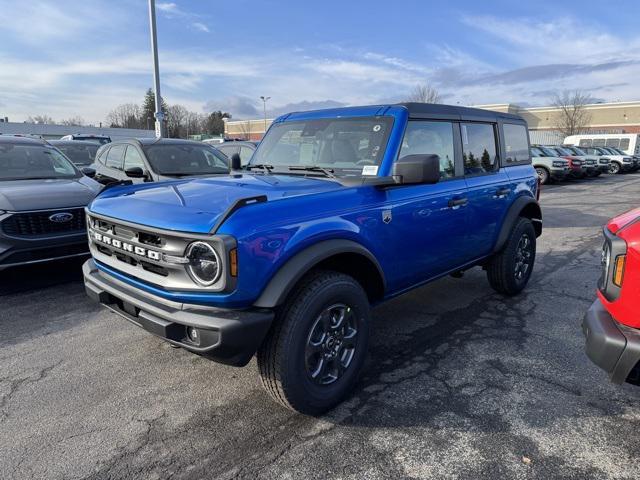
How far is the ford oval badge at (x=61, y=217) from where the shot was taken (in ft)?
16.7

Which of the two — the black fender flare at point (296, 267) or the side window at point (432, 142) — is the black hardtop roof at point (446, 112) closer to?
the side window at point (432, 142)

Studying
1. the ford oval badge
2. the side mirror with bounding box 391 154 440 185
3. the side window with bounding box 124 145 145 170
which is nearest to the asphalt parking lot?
the ford oval badge

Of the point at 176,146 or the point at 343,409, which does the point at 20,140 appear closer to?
the point at 176,146

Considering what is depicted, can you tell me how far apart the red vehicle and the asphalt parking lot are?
2.06ft

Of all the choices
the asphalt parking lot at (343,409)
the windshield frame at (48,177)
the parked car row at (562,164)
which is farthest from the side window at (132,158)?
the parked car row at (562,164)

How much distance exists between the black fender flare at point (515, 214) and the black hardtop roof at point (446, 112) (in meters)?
0.95

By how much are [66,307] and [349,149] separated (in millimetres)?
3466

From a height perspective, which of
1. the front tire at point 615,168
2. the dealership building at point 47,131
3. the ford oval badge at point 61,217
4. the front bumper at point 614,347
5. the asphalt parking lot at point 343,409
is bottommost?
the asphalt parking lot at point 343,409

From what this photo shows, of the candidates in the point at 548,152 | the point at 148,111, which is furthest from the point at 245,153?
the point at 148,111

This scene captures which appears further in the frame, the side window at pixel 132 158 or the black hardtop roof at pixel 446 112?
the side window at pixel 132 158

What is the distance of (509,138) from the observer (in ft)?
16.6

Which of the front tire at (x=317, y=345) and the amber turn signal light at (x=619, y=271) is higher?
Result: the amber turn signal light at (x=619, y=271)

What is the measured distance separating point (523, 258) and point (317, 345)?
11.0 feet

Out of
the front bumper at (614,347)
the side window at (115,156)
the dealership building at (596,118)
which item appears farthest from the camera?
the dealership building at (596,118)
